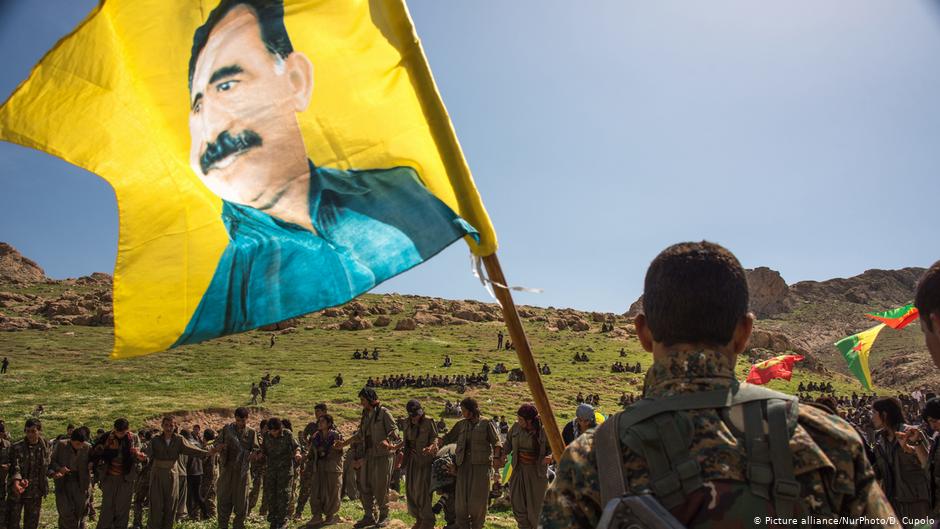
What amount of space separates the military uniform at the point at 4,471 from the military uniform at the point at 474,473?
23.8 feet

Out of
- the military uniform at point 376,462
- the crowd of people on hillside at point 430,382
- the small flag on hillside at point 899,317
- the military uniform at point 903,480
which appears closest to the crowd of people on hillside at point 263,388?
the crowd of people on hillside at point 430,382

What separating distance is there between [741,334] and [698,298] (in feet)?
0.59

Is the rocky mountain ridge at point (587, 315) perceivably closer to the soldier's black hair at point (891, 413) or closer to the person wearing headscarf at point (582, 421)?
the soldier's black hair at point (891, 413)

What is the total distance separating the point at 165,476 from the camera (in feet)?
35.7

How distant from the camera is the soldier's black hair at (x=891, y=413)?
7.13m

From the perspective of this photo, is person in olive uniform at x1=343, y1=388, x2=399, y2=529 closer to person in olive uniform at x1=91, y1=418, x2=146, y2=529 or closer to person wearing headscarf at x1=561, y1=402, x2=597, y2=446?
person in olive uniform at x1=91, y1=418, x2=146, y2=529

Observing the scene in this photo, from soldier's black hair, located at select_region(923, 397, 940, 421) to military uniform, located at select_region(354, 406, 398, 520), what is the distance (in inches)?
300

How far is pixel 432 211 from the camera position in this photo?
10.6 feet

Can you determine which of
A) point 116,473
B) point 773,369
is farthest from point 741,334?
point 773,369

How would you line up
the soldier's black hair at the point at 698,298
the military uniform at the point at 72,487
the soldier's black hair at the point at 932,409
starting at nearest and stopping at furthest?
the soldier's black hair at the point at 698,298 < the soldier's black hair at the point at 932,409 < the military uniform at the point at 72,487

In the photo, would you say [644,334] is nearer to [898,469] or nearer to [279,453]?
[898,469]

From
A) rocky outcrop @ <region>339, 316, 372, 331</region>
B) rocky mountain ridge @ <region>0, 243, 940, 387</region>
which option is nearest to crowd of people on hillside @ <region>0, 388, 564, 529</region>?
rocky mountain ridge @ <region>0, 243, 940, 387</region>

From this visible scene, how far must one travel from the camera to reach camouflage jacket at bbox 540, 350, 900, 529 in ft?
4.77

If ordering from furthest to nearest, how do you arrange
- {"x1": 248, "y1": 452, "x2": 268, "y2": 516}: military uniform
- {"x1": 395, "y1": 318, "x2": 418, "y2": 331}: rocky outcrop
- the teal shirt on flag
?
1. {"x1": 395, "y1": 318, "x2": 418, "y2": 331}: rocky outcrop
2. {"x1": 248, "y1": 452, "x2": 268, "y2": 516}: military uniform
3. the teal shirt on flag
